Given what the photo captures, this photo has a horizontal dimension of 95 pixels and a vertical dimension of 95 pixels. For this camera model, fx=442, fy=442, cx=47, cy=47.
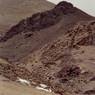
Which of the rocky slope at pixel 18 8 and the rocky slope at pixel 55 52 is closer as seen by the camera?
the rocky slope at pixel 55 52

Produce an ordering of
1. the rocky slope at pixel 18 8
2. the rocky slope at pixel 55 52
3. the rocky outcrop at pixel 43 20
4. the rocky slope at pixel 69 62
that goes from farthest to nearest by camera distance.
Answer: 1. the rocky slope at pixel 18 8
2. the rocky outcrop at pixel 43 20
3. the rocky slope at pixel 69 62
4. the rocky slope at pixel 55 52

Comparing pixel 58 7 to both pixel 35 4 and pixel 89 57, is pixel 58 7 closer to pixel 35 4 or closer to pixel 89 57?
pixel 89 57

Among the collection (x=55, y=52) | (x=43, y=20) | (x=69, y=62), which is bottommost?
(x=55, y=52)

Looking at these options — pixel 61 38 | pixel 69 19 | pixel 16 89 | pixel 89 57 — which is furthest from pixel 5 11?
pixel 16 89

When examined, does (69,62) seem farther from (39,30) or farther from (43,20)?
(43,20)

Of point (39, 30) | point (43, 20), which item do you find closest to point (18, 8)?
point (43, 20)

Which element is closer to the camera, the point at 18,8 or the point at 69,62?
the point at 69,62

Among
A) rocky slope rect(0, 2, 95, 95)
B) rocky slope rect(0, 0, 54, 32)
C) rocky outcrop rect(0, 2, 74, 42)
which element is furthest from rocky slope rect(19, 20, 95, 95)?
rocky slope rect(0, 0, 54, 32)

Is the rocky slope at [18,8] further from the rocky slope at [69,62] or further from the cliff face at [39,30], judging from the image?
the rocky slope at [69,62]

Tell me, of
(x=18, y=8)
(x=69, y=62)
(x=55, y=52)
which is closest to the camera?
(x=69, y=62)

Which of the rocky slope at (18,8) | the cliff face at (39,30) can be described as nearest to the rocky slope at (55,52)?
the cliff face at (39,30)
